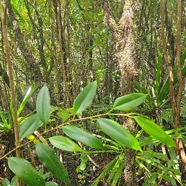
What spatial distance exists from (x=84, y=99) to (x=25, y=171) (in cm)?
14

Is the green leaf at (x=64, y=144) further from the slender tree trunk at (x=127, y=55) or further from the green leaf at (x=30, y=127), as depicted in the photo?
the slender tree trunk at (x=127, y=55)

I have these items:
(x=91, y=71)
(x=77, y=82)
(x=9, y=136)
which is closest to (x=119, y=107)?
(x=9, y=136)

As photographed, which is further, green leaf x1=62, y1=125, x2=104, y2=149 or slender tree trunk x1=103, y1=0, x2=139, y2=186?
slender tree trunk x1=103, y1=0, x2=139, y2=186

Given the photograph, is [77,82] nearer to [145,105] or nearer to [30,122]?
[145,105]

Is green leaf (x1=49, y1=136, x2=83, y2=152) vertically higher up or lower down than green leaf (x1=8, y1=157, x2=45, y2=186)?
higher up

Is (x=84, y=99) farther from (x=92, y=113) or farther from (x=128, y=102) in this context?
(x=92, y=113)

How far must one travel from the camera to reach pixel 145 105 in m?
1.59

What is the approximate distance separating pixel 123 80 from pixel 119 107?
45 cm

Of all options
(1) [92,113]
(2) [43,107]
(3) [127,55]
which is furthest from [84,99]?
(1) [92,113]

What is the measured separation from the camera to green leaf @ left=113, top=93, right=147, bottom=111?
1.56 feet

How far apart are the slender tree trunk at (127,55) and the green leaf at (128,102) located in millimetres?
395

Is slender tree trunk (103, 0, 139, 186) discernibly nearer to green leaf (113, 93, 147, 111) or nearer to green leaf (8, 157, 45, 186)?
green leaf (113, 93, 147, 111)

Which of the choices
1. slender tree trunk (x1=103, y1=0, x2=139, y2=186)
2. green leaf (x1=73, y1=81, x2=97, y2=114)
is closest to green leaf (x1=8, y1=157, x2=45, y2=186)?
green leaf (x1=73, y1=81, x2=97, y2=114)

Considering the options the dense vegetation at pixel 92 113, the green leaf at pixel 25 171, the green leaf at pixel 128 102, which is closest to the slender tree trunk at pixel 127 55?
the dense vegetation at pixel 92 113
